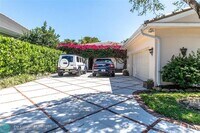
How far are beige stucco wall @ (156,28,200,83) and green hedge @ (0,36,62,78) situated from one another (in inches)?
324

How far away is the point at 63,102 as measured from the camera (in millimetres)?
6051

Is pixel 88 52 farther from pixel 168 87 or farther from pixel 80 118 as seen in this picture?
pixel 80 118

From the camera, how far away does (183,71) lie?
7.79m

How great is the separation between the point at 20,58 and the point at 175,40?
368 inches

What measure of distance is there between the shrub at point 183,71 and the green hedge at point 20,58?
835 cm

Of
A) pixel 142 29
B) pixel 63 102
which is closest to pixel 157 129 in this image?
pixel 63 102

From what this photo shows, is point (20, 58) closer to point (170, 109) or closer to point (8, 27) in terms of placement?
point (8, 27)

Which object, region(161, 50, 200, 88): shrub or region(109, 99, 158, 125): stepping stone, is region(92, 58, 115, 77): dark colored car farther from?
region(109, 99, 158, 125): stepping stone

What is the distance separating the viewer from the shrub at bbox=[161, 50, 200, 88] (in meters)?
7.74

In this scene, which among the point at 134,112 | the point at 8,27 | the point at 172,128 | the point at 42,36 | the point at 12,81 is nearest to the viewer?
the point at 172,128

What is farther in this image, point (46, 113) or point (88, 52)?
point (88, 52)

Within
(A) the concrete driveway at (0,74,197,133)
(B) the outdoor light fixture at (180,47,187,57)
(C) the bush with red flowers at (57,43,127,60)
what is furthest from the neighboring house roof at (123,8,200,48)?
(C) the bush with red flowers at (57,43,127,60)

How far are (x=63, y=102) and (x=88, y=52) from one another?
18541mm

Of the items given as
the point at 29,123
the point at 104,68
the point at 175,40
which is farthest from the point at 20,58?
the point at 175,40
